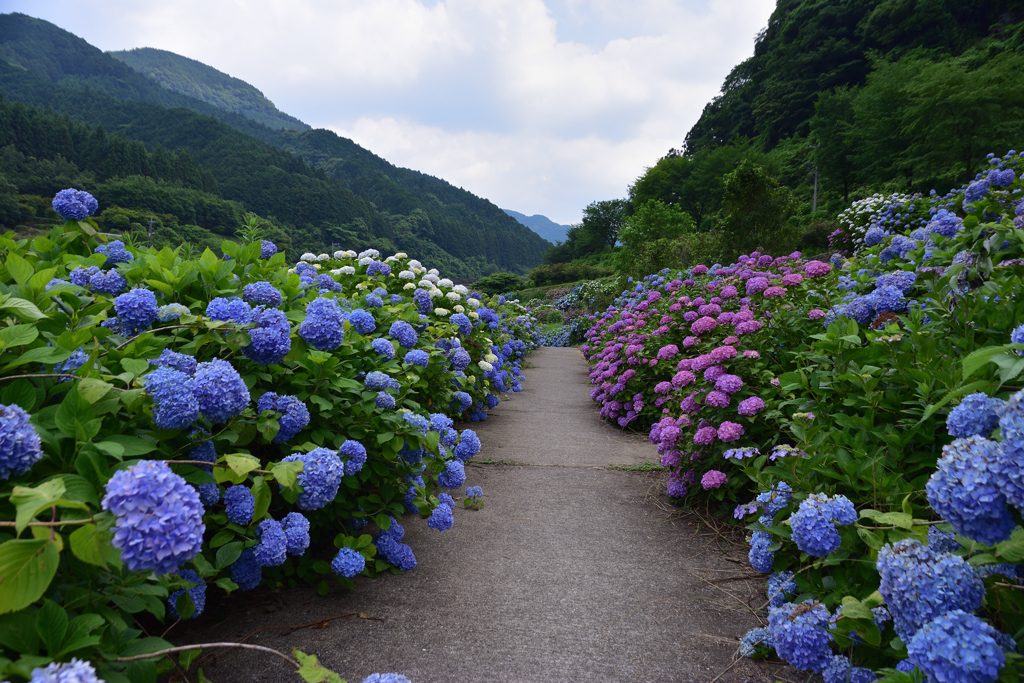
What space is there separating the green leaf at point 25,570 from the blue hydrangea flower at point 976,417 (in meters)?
1.91

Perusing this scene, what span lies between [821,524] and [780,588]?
40 cm

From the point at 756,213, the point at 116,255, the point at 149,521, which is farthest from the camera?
the point at 756,213

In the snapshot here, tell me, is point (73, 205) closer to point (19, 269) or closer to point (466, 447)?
point (19, 269)

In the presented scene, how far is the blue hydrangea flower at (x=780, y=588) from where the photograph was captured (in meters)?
1.72

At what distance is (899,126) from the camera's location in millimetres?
27156

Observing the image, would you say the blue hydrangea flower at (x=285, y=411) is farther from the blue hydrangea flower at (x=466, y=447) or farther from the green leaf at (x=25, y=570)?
the blue hydrangea flower at (x=466, y=447)

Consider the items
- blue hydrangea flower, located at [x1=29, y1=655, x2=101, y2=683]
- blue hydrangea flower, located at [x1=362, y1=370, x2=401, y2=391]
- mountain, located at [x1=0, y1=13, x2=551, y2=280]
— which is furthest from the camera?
mountain, located at [x1=0, y1=13, x2=551, y2=280]

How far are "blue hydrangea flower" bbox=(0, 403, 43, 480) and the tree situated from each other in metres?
14.5

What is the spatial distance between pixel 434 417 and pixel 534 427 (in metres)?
2.93

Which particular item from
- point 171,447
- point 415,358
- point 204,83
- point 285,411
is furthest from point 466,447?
point 204,83

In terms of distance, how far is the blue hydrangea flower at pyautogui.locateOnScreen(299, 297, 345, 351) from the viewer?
1688mm

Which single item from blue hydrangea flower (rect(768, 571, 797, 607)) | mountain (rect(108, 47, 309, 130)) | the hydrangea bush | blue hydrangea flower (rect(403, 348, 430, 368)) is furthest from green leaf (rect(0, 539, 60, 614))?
mountain (rect(108, 47, 309, 130))

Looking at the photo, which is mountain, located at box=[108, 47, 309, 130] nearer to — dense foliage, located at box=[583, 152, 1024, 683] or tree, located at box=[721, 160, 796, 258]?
tree, located at box=[721, 160, 796, 258]

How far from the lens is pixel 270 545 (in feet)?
4.96
